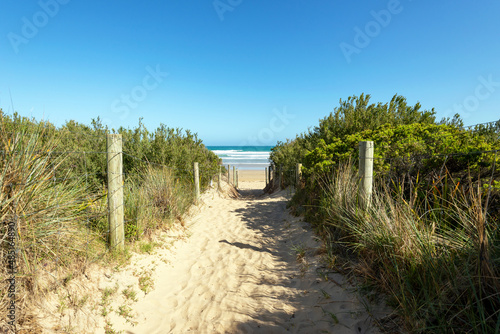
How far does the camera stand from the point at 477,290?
1892 mm

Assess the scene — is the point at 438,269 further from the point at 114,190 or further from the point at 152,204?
the point at 152,204

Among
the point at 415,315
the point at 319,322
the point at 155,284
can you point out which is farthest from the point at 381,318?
the point at 155,284

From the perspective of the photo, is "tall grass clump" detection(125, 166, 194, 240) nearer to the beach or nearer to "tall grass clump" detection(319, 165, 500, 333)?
"tall grass clump" detection(319, 165, 500, 333)

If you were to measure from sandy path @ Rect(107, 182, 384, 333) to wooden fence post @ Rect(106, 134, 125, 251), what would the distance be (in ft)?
2.83

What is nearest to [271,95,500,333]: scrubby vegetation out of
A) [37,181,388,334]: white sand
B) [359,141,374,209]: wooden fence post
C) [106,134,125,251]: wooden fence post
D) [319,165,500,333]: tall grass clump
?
[319,165,500,333]: tall grass clump

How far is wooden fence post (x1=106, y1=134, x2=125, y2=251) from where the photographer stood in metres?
3.62

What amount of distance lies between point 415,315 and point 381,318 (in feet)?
1.52

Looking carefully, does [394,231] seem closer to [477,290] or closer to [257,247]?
[477,290]

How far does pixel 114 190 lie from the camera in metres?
3.64

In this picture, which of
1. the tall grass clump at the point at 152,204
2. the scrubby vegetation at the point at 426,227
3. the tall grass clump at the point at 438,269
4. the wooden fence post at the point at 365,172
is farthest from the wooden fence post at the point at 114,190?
the wooden fence post at the point at 365,172

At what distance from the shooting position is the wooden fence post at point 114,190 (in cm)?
362

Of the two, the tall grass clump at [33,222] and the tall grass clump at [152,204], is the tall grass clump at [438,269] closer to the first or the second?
the tall grass clump at [33,222]

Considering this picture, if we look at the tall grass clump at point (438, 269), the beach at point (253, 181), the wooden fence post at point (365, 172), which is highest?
the wooden fence post at point (365, 172)

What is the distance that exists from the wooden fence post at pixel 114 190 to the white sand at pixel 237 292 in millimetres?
474
